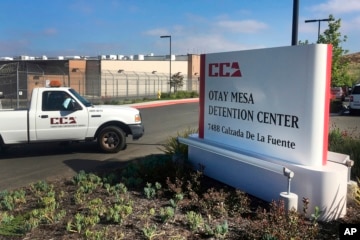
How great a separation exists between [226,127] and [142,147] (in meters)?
5.77

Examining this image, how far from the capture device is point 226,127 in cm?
653

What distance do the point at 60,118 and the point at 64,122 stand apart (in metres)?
0.14

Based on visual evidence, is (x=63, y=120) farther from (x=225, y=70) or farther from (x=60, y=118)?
(x=225, y=70)

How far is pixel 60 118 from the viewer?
35.0 ft

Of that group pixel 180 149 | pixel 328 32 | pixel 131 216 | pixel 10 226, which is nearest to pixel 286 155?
pixel 131 216

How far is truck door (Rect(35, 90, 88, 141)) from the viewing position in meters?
10.5

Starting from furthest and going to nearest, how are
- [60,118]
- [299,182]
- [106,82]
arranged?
[106,82] → [60,118] → [299,182]

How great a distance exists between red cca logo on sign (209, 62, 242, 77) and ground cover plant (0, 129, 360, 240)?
155 centimetres

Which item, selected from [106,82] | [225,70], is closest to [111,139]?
[225,70]

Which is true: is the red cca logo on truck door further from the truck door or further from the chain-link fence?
the chain-link fence

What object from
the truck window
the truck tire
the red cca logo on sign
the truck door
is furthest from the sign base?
the truck window

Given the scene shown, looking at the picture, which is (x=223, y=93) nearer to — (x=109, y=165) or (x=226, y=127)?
(x=226, y=127)

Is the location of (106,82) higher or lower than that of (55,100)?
higher

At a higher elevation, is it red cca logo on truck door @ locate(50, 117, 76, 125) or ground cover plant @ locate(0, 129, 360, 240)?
red cca logo on truck door @ locate(50, 117, 76, 125)
